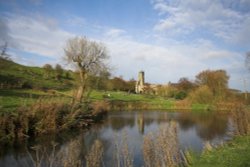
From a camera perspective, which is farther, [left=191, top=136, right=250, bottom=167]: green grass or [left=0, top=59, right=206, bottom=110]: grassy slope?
[left=0, top=59, right=206, bottom=110]: grassy slope

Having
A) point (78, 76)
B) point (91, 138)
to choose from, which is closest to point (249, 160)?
point (91, 138)

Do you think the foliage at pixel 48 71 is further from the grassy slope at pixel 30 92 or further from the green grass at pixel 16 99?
the green grass at pixel 16 99

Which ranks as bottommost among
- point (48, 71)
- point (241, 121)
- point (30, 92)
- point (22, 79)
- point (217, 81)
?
point (241, 121)

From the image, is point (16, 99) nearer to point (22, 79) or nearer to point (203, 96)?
point (22, 79)

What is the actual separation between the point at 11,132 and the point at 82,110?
10.2 meters

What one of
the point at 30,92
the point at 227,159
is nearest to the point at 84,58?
the point at 30,92

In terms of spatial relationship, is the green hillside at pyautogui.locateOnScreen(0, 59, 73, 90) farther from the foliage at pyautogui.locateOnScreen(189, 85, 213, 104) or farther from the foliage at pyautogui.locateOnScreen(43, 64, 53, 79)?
the foliage at pyautogui.locateOnScreen(189, 85, 213, 104)

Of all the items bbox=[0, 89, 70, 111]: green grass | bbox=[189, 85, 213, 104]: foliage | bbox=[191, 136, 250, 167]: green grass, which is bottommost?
bbox=[191, 136, 250, 167]: green grass

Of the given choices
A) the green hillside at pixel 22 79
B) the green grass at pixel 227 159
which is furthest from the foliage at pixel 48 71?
the green grass at pixel 227 159

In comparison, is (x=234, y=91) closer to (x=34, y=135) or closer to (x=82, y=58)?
(x=82, y=58)

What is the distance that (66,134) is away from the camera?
19859 millimetres

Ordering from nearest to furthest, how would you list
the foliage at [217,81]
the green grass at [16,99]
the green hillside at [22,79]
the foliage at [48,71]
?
the green grass at [16,99] → the green hillside at [22,79] → the foliage at [217,81] → the foliage at [48,71]

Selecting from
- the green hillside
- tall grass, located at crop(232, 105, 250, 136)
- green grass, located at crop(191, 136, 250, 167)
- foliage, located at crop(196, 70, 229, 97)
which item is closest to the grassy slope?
the green hillside

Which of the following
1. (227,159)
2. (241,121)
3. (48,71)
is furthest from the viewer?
(48,71)
